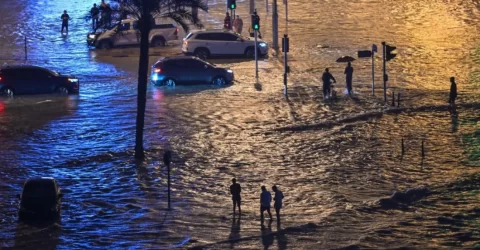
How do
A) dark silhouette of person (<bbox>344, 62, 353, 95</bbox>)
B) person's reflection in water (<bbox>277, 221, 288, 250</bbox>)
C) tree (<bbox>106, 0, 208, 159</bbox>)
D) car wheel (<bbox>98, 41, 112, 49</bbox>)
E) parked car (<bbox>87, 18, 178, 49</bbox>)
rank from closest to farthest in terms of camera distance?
1. person's reflection in water (<bbox>277, 221, 288, 250</bbox>)
2. tree (<bbox>106, 0, 208, 159</bbox>)
3. dark silhouette of person (<bbox>344, 62, 353, 95</bbox>)
4. parked car (<bbox>87, 18, 178, 49</bbox>)
5. car wheel (<bbox>98, 41, 112, 49</bbox>)

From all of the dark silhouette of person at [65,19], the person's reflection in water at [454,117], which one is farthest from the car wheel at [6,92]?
the dark silhouette of person at [65,19]

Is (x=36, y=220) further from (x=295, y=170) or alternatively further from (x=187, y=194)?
(x=295, y=170)

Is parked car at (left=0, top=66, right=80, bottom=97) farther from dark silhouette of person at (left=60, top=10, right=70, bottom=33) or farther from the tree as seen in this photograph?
dark silhouette of person at (left=60, top=10, right=70, bottom=33)

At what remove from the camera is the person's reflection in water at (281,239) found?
64.8ft

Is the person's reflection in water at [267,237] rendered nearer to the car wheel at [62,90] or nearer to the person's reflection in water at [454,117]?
the person's reflection in water at [454,117]

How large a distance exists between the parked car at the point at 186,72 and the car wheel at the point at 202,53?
6.10m

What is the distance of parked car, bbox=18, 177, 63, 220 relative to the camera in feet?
68.6

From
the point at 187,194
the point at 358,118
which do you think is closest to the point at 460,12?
the point at 358,118

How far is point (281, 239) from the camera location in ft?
66.5

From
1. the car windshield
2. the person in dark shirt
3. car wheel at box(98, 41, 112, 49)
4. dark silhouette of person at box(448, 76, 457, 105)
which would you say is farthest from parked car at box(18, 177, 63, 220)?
car wheel at box(98, 41, 112, 49)

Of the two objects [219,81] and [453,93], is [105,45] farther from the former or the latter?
[453,93]

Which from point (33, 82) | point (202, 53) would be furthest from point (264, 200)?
point (202, 53)

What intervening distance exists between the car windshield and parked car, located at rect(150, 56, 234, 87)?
17.6 meters

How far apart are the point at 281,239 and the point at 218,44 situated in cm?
2638
